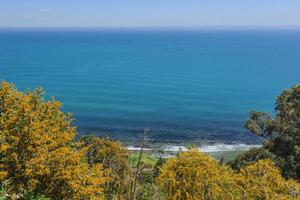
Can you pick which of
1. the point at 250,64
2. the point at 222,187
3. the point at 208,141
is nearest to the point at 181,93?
the point at 208,141

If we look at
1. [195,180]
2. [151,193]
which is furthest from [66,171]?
[195,180]

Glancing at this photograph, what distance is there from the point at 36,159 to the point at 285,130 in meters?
23.3

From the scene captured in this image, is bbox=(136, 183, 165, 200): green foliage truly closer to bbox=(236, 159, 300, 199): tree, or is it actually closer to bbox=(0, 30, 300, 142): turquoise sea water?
bbox=(236, 159, 300, 199): tree

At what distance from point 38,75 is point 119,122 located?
56.2 m

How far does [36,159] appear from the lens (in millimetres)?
13555

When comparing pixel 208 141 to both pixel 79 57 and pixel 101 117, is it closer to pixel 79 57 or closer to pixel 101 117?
pixel 101 117

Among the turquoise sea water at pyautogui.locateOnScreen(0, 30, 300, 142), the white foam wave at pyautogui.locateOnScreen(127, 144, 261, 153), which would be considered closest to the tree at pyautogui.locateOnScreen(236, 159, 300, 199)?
the white foam wave at pyautogui.locateOnScreen(127, 144, 261, 153)

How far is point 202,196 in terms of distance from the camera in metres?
16.9

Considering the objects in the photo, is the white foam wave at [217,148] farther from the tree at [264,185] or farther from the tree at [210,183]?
the tree at [210,183]

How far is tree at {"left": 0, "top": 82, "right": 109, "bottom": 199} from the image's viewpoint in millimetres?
13359

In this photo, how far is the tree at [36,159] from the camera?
1336 centimetres

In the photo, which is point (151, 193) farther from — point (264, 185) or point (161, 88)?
point (161, 88)

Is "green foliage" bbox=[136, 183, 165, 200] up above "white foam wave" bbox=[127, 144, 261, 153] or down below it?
above

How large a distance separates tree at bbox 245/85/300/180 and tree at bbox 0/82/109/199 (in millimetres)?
16876
